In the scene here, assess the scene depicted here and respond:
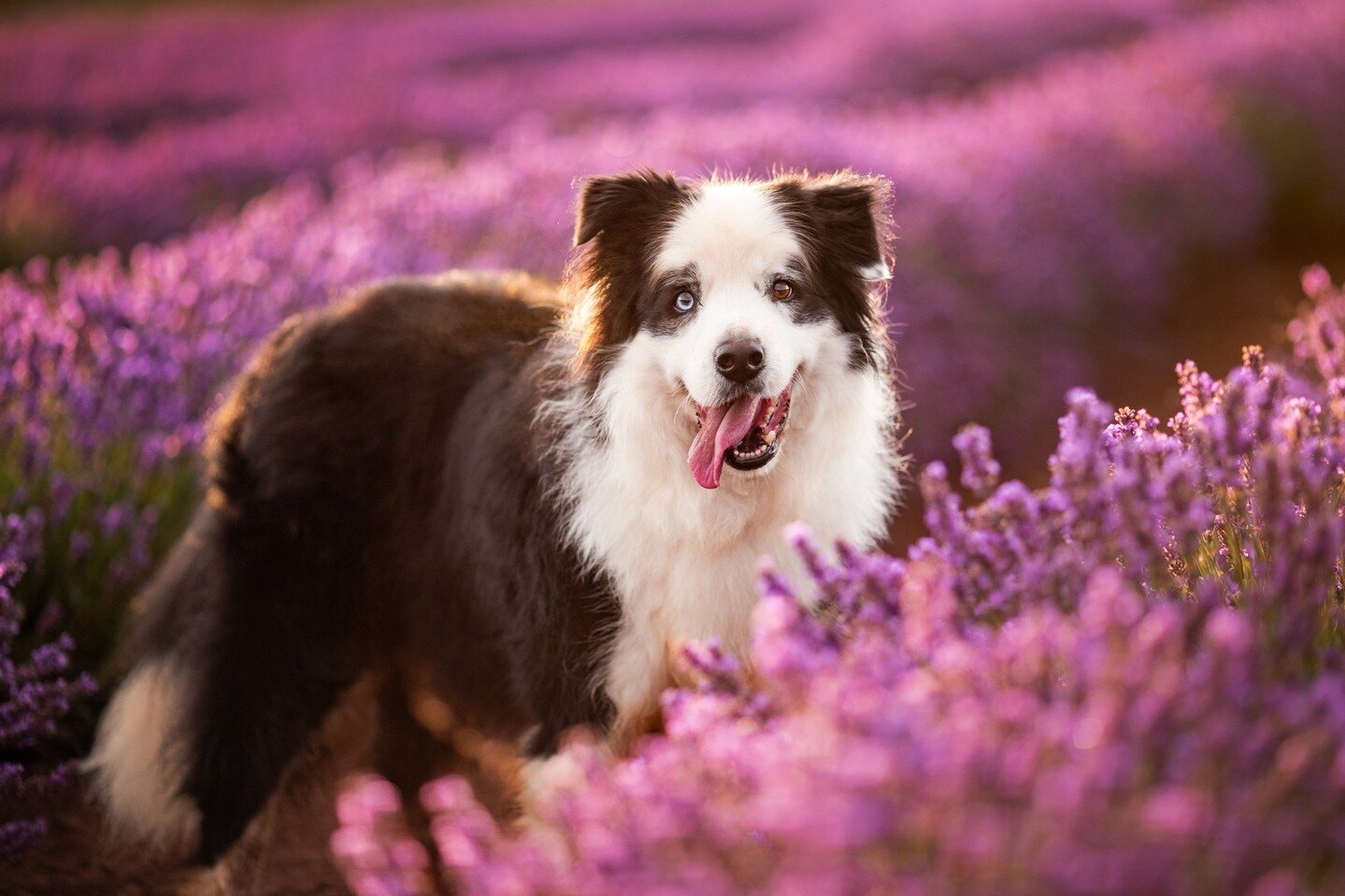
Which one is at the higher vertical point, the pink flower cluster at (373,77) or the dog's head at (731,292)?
the pink flower cluster at (373,77)

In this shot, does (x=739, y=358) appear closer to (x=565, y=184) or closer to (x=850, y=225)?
(x=850, y=225)

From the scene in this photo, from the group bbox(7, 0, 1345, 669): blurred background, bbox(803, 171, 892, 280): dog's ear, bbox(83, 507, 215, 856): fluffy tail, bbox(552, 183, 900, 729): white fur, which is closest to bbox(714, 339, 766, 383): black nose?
bbox(552, 183, 900, 729): white fur

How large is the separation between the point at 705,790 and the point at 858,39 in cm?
1288

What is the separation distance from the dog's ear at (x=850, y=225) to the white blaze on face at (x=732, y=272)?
0.40ft

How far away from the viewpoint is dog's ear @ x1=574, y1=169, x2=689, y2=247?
2818 millimetres

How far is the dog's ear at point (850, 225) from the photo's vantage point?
286cm

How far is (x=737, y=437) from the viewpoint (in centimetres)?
262

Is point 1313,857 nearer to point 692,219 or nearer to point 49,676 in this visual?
point 692,219

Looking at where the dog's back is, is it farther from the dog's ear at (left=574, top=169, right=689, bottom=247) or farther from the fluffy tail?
the dog's ear at (left=574, top=169, right=689, bottom=247)

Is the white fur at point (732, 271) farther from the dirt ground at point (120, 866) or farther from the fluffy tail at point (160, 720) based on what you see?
the dirt ground at point (120, 866)

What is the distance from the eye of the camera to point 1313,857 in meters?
1.51

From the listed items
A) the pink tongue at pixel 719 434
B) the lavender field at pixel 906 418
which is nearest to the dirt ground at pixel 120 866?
the lavender field at pixel 906 418

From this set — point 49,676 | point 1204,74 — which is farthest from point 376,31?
point 49,676

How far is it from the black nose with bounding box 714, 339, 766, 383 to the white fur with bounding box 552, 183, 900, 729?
0.12 meters
